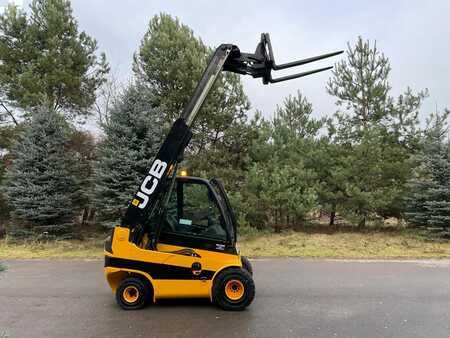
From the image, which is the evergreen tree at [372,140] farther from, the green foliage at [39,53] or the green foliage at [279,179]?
the green foliage at [39,53]

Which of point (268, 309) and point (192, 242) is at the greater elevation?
point (192, 242)

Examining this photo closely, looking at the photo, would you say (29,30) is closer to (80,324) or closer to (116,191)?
(116,191)

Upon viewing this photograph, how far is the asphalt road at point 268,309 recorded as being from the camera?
169 inches

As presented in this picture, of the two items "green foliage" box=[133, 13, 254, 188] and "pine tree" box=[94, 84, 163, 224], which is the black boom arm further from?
"green foliage" box=[133, 13, 254, 188]

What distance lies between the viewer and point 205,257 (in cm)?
499

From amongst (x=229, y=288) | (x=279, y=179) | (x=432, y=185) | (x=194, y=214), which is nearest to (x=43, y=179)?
(x=279, y=179)

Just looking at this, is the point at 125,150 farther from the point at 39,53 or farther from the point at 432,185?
the point at 432,185

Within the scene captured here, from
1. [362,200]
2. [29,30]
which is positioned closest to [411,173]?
[362,200]

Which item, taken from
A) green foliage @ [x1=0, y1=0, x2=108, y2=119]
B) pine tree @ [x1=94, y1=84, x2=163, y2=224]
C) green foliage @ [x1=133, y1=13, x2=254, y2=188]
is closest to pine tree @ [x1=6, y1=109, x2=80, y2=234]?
pine tree @ [x1=94, y1=84, x2=163, y2=224]

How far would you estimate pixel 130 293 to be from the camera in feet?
16.6

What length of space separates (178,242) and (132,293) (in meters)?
0.97

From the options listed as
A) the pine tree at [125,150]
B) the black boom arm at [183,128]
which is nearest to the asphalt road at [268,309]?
the black boom arm at [183,128]

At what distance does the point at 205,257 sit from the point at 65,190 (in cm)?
882

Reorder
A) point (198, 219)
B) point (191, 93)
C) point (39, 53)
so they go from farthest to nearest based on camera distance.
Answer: point (39, 53) < point (191, 93) < point (198, 219)
